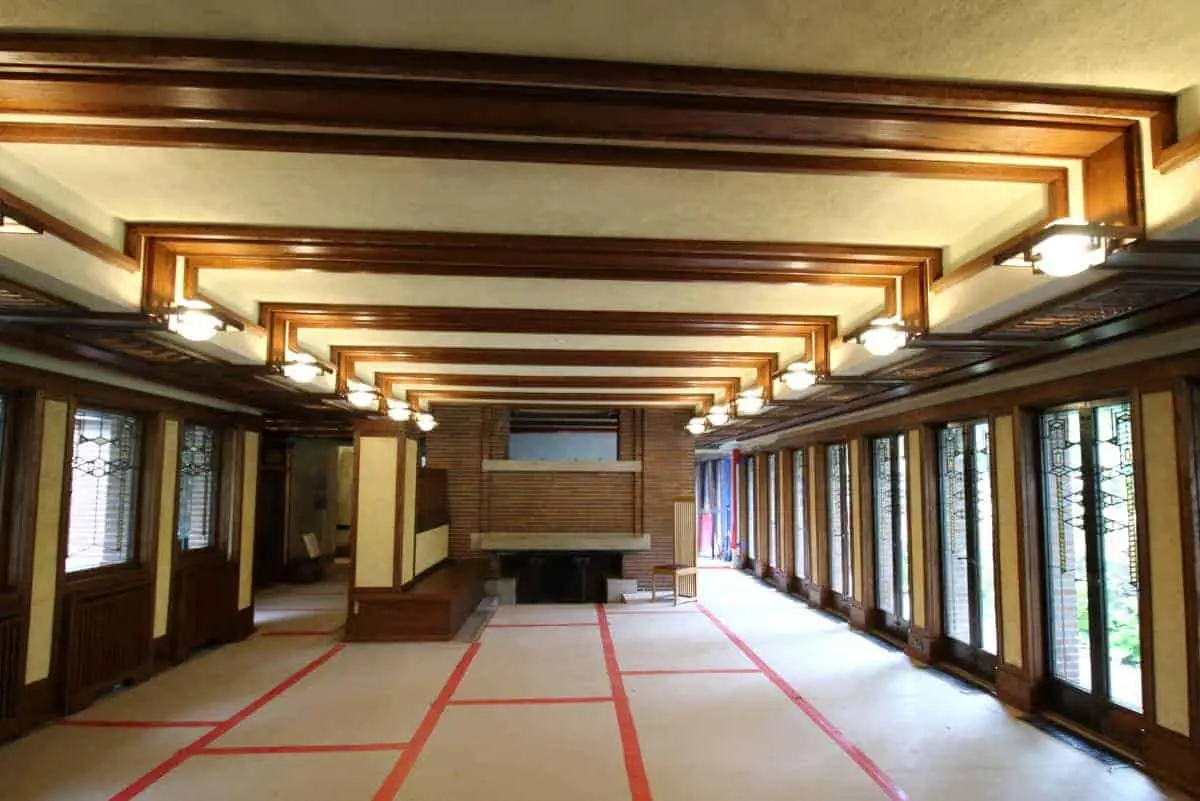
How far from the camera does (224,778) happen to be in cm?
411

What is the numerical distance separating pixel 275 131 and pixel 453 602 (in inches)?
251

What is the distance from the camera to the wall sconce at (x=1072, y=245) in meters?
2.43

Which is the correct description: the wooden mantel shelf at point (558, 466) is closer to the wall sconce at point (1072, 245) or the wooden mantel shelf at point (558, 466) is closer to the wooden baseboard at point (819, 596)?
the wooden baseboard at point (819, 596)

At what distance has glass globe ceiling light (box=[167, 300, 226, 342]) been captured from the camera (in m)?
3.79

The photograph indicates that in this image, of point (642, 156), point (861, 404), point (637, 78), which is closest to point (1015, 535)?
point (861, 404)

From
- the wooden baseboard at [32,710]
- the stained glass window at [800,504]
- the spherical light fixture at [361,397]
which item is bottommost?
the wooden baseboard at [32,710]

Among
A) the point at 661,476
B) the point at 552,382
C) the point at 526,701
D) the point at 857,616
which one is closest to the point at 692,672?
the point at 526,701

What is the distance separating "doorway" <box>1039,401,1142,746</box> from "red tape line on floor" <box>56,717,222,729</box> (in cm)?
600

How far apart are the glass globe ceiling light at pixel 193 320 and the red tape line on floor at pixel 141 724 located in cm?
291

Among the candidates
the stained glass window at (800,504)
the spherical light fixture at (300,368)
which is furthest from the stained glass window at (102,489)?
the stained glass window at (800,504)

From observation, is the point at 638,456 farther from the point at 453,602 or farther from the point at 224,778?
the point at 224,778

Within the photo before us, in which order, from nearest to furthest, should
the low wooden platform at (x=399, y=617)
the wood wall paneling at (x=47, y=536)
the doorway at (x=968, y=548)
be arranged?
the wood wall paneling at (x=47, y=536)
the doorway at (x=968, y=548)
the low wooden platform at (x=399, y=617)

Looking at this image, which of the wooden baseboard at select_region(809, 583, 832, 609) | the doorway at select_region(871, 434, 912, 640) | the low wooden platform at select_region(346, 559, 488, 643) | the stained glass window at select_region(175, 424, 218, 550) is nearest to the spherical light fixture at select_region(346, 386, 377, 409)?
the stained glass window at select_region(175, 424, 218, 550)

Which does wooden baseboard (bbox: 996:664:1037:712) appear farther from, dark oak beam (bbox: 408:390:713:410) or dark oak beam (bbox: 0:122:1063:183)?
dark oak beam (bbox: 408:390:713:410)
